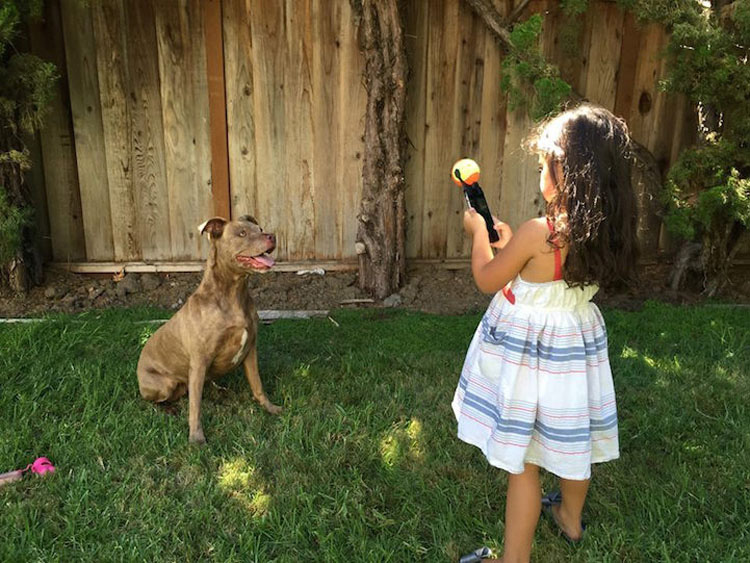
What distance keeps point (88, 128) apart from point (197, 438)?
136 inches

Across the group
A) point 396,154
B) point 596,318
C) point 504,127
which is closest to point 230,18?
point 396,154

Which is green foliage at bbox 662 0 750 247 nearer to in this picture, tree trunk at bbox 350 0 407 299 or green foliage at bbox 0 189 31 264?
tree trunk at bbox 350 0 407 299

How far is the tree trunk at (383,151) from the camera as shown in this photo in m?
4.95

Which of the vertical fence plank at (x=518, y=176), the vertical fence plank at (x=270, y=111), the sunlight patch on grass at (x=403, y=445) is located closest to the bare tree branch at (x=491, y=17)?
the vertical fence plank at (x=518, y=176)

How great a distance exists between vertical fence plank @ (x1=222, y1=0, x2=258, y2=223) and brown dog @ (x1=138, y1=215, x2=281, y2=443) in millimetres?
2435

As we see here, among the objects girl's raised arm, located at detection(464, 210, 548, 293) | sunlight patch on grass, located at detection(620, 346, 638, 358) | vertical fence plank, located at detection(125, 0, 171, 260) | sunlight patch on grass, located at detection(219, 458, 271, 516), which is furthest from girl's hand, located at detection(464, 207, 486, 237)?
vertical fence plank, located at detection(125, 0, 171, 260)

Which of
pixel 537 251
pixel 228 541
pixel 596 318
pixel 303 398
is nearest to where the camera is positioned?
pixel 537 251

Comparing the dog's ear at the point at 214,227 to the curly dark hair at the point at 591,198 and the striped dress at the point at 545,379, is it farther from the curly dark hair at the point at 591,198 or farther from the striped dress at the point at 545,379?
the curly dark hair at the point at 591,198

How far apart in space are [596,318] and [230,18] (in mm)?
4341

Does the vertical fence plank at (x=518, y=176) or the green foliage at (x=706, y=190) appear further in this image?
the vertical fence plank at (x=518, y=176)

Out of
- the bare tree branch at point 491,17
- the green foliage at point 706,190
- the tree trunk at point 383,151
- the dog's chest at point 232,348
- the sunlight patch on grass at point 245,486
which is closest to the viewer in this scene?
the sunlight patch on grass at point 245,486

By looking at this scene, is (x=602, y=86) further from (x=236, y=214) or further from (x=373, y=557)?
(x=373, y=557)

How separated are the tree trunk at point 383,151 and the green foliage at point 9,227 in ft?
8.68

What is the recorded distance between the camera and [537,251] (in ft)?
7.06
